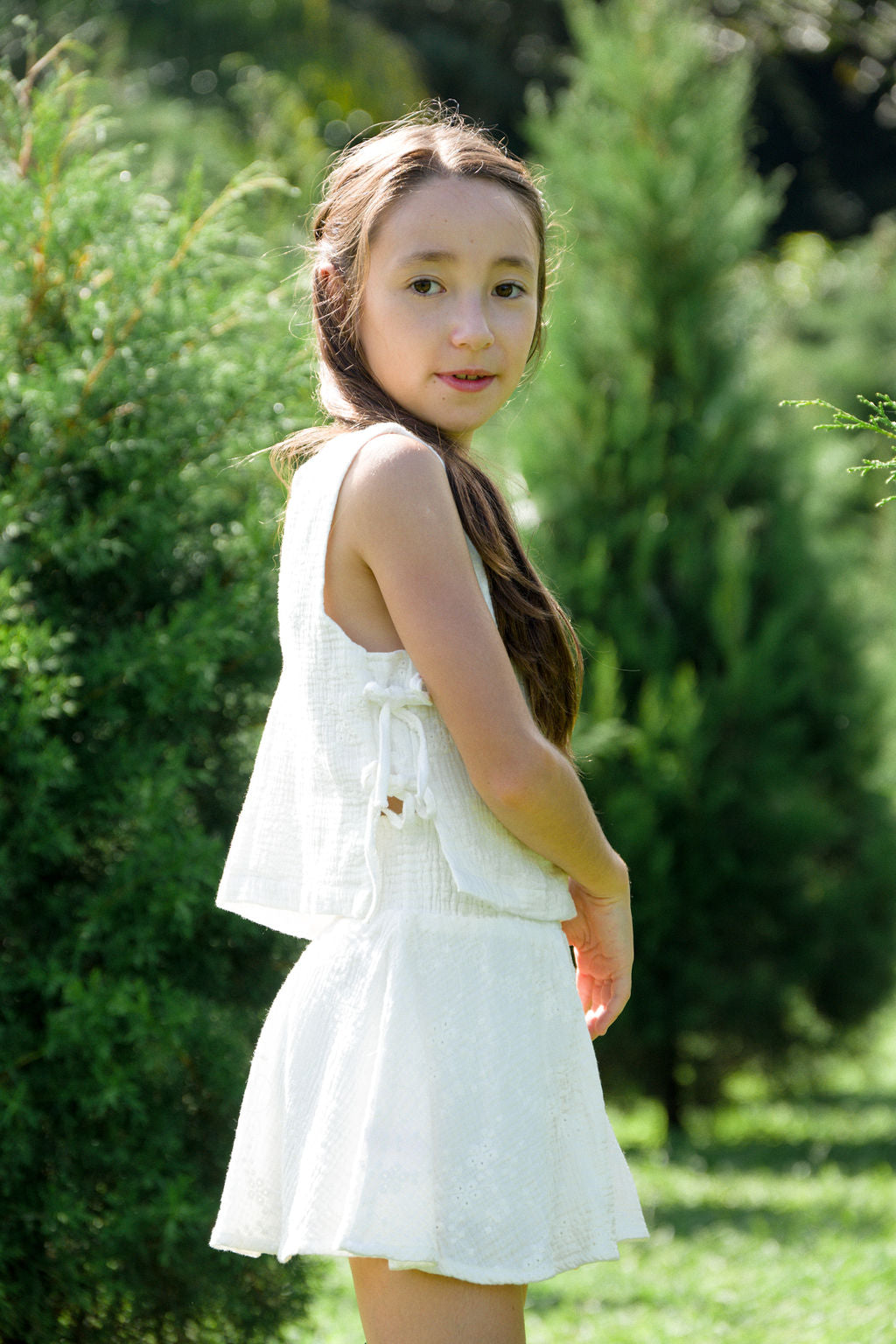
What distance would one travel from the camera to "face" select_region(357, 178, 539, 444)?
5.43 ft

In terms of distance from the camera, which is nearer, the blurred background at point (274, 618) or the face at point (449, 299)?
the face at point (449, 299)

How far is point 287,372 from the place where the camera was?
306 cm

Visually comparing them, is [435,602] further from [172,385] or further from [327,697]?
[172,385]

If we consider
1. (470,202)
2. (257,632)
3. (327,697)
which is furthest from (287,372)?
(327,697)

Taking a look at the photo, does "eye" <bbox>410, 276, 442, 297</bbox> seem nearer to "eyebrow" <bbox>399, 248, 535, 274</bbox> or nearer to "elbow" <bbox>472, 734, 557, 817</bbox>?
"eyebrow" <bbox>399, 248, 535, 274</bbox>

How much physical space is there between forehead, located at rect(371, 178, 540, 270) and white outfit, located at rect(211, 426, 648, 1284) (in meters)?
0.27

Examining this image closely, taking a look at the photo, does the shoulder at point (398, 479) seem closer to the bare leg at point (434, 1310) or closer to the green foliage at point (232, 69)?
the bare leg at point (434, 1310)

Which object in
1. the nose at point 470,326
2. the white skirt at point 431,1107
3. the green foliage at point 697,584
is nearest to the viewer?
the white skirt at point 431,1107

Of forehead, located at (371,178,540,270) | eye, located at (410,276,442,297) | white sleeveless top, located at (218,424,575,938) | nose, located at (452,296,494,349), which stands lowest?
white sleeveless top, located at (218,424,575,938)

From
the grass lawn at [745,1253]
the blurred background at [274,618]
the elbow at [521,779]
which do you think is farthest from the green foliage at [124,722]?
the elbow at [521,779]

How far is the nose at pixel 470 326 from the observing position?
1.64 m

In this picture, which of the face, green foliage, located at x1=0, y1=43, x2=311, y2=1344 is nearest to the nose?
the face

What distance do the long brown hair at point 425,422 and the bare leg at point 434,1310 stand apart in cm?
64

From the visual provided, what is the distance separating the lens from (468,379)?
67.1 inches
